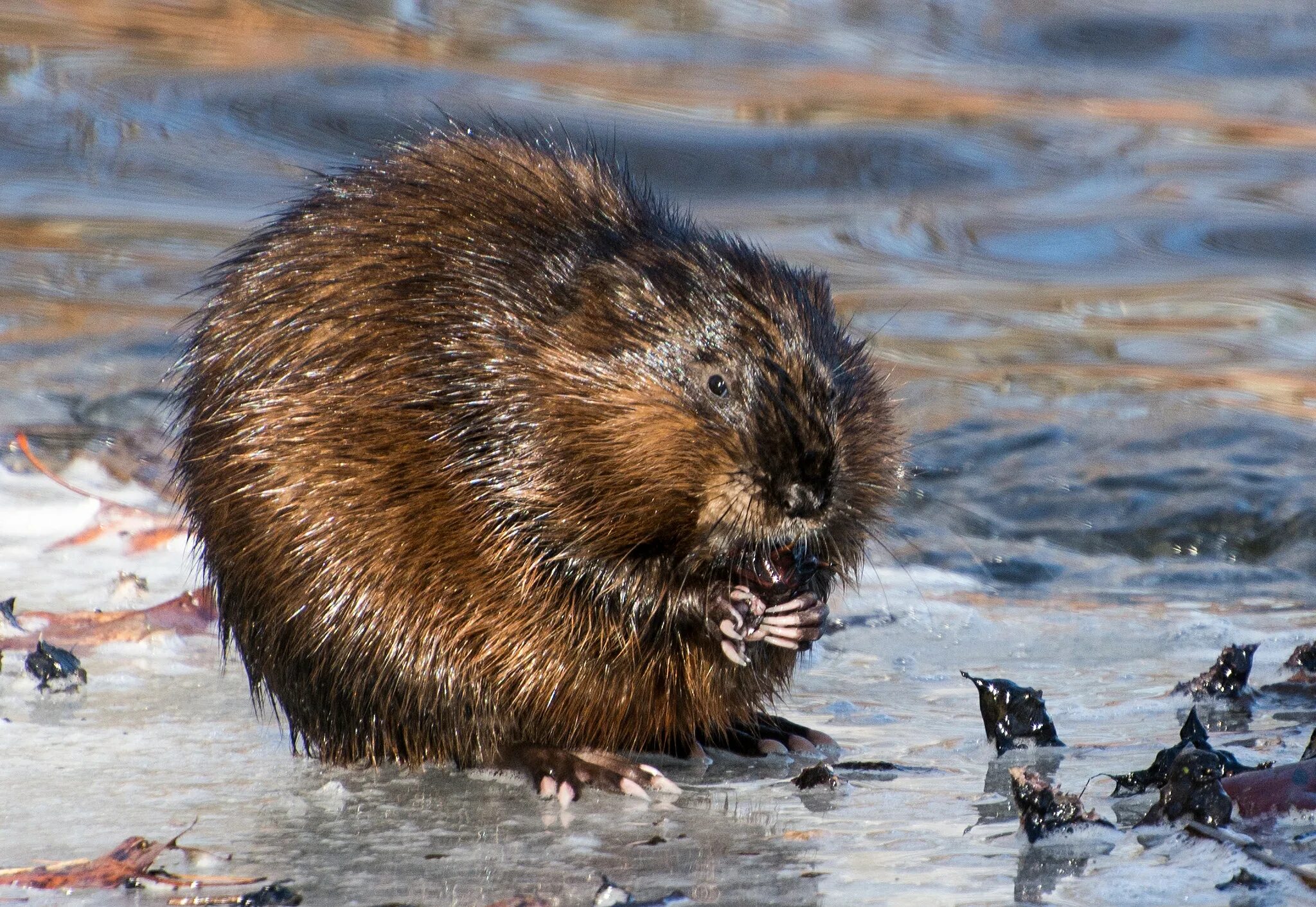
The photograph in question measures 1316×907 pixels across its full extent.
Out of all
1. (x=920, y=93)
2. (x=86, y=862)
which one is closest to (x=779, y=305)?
(x=86, y=862)

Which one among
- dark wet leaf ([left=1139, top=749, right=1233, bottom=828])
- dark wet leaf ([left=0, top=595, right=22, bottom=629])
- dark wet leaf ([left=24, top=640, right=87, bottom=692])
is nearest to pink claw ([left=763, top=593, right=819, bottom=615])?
dark wet leaf ([left=1139, top=749, right=1233, bottom=828])

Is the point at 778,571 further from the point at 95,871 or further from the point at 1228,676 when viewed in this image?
the point at 95,871

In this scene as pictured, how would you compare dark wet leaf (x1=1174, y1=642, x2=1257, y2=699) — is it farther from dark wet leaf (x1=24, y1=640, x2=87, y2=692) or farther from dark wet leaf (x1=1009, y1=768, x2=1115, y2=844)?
dark wet leaf (x1=24, y1=640, x2=87, y2=692)

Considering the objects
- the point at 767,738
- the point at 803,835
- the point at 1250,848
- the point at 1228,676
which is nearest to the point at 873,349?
the point at 1228,676

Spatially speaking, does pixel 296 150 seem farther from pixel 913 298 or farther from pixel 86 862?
pixel 86 862

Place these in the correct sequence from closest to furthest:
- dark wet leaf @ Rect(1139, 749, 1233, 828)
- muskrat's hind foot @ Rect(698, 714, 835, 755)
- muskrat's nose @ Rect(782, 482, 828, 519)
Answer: dark wet leaf @ Rect(1139, 749, 1233, 828) → muskrat's nose @ Rect(782, 482, 828, 519) → muskrat's hind foot @ Rect(698, 714, 835, 755)

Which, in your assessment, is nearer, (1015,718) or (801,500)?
(801,500)
